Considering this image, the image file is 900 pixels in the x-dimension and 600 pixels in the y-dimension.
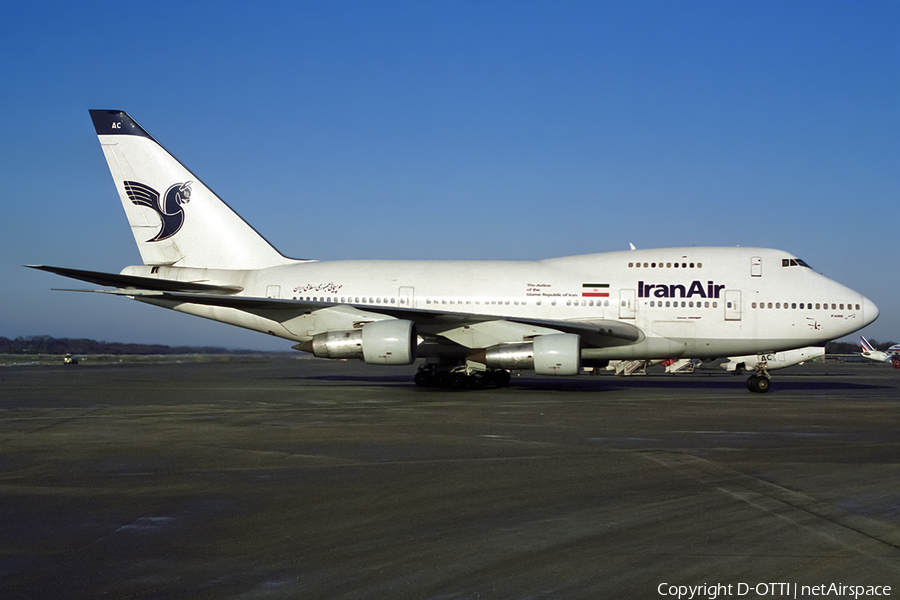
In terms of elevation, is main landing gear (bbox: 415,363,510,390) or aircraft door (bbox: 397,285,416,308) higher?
aircraft door (bbox: 397,285,416,308)

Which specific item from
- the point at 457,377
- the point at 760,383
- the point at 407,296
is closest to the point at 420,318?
the point at 407,296

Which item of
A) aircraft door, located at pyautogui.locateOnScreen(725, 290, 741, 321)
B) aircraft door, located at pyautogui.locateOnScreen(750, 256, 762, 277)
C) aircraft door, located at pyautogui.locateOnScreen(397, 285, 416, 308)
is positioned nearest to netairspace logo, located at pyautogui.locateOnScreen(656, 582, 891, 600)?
aircraft door, located at pyautogui.locateOnScreen(725, 290, 741, 321)

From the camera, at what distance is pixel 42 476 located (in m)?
7.83

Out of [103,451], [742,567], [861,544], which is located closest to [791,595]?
[742,567]

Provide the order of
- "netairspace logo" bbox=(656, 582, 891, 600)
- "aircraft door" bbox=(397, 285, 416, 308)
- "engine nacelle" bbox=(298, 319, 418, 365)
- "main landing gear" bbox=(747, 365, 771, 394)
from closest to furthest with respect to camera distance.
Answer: "netairspace logo" bbox=(656, 582, 891, 600)
"engine nacelle" bbox=(298, 319, 418, 365)
"main landing gear" bbox=(747, 365, 771, 394)
"aircraft door" bbox=(397, 285, 416, 308)

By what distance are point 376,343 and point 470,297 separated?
4124 millimetres

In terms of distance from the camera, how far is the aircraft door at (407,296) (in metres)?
23.0

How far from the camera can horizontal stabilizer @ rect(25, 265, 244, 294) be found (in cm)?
2102

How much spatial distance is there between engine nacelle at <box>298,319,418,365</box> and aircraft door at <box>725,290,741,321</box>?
9.59 meters

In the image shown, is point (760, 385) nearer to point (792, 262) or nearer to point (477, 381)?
point (792, 262)

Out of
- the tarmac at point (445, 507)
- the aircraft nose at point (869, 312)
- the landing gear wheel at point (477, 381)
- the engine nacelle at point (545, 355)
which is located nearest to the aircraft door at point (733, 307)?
the aircraft nose at point (869, 312)

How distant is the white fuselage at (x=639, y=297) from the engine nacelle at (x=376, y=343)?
0.90 meters

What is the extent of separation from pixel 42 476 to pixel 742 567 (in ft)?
23.3

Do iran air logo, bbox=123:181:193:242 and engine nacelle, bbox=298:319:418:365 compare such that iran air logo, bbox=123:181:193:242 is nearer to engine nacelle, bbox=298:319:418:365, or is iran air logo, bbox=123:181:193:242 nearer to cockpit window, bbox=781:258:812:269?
engine nacelle, bbox=298:319:418:365
